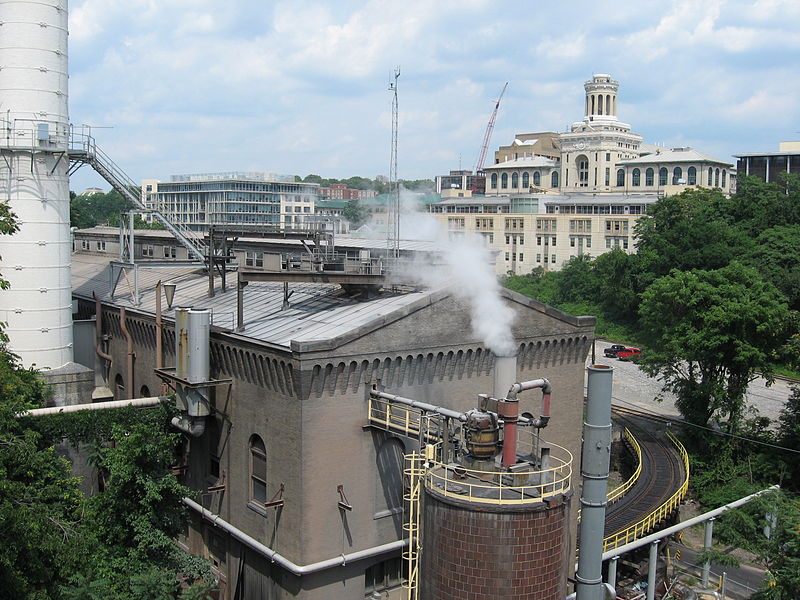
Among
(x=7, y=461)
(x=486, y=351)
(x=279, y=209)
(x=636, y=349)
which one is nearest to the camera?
(x=7, y=461)

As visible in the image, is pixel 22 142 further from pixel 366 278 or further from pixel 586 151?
pixel 586 151

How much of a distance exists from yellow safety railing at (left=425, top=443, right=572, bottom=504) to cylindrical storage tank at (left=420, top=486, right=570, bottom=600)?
0.53ft

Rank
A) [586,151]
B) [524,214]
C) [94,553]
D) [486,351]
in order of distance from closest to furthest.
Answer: [94,553], [486,351], [524,214], [586,151]

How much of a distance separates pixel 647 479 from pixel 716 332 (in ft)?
28.9

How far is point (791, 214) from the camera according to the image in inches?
2958

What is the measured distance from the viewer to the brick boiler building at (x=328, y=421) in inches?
916

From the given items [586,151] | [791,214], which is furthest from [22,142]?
[586,151]

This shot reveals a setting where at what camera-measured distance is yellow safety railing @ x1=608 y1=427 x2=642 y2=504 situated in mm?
36016

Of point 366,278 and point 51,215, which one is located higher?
point 51,215

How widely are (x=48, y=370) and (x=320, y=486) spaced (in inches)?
562

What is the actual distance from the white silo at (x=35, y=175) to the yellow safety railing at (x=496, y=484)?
19469mm

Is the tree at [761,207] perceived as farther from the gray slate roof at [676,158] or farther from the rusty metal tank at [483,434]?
the rusty metal tank at [483,434]

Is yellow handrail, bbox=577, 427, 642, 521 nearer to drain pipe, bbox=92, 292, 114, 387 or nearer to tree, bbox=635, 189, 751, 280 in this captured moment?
drain pipe, bbox=92, 292, 114, 387

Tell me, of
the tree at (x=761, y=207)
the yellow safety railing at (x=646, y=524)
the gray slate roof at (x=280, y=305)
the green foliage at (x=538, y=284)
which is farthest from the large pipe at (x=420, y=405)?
the green foliage at (x=538, y=284)
